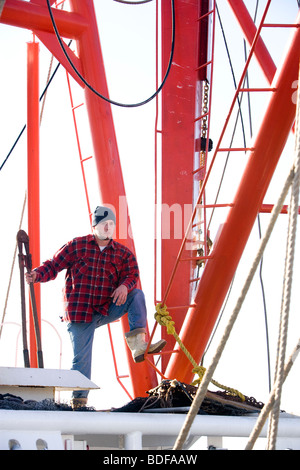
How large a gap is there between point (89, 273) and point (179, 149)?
Result: 1.77 metres

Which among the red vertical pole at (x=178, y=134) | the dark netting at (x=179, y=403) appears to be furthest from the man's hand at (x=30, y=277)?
the red vertical pole at (x=178, y=134)

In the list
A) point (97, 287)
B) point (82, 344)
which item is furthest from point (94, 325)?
point (97, 287)

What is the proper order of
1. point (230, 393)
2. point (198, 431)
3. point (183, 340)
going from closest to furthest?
point (198, 431), point (230, 393), point (183, 340)

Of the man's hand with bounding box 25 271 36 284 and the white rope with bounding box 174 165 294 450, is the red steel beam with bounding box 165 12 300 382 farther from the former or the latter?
the white rope with bounding box 174 165 294 450

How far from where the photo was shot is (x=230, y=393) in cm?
563

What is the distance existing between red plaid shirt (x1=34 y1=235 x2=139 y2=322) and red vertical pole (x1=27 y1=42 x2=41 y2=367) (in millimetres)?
544

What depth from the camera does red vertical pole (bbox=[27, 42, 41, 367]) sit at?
6934mm

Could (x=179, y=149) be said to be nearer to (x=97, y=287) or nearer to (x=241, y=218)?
(x=241, y=218)

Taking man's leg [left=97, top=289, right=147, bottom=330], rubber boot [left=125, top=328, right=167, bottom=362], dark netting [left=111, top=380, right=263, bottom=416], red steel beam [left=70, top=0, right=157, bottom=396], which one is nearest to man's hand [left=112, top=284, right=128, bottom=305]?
man's leg [left=97, top=289, right=147, bottom=330]

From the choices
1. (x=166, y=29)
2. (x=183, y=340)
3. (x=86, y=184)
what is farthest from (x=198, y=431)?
(x=166, y=29)

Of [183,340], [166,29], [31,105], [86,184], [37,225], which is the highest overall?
[166,29]

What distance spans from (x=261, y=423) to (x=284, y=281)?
0.57 meters

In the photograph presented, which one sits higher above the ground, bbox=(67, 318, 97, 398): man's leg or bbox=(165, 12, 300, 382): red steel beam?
bbox=(165, 12, 300, 382): red steel beam
